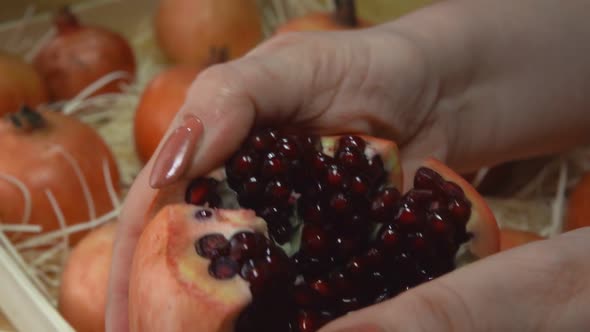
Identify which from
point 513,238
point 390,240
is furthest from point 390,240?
point 513,238

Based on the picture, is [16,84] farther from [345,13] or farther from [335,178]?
[335,178]

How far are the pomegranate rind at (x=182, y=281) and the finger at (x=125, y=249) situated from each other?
100 millimetres

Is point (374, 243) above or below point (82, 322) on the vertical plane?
above

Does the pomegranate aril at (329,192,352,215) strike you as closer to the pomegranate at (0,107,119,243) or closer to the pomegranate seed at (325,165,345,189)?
the pomegranate seed at (325,165,345,189)

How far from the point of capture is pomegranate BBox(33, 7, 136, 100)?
1.32 metres

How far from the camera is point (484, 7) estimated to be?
3.05 feet

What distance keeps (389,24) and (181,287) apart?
1.73 ft

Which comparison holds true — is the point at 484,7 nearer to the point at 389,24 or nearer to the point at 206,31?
the point at 389,24

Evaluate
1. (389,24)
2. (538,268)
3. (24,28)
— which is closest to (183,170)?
(538,268)

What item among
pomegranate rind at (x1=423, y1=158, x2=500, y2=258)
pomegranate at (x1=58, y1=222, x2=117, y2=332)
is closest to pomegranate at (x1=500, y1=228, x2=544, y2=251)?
pomegranate rind at (x1=423, y1=158, x2=500, y2=258)

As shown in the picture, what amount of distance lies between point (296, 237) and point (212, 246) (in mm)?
97

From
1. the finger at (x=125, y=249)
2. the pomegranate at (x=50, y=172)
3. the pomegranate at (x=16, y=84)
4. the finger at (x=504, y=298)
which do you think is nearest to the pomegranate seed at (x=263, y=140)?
the finger at (x=125, y=249)

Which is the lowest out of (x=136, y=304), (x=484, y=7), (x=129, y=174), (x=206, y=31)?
(x=129, y=174)

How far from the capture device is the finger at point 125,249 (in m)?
0.66
